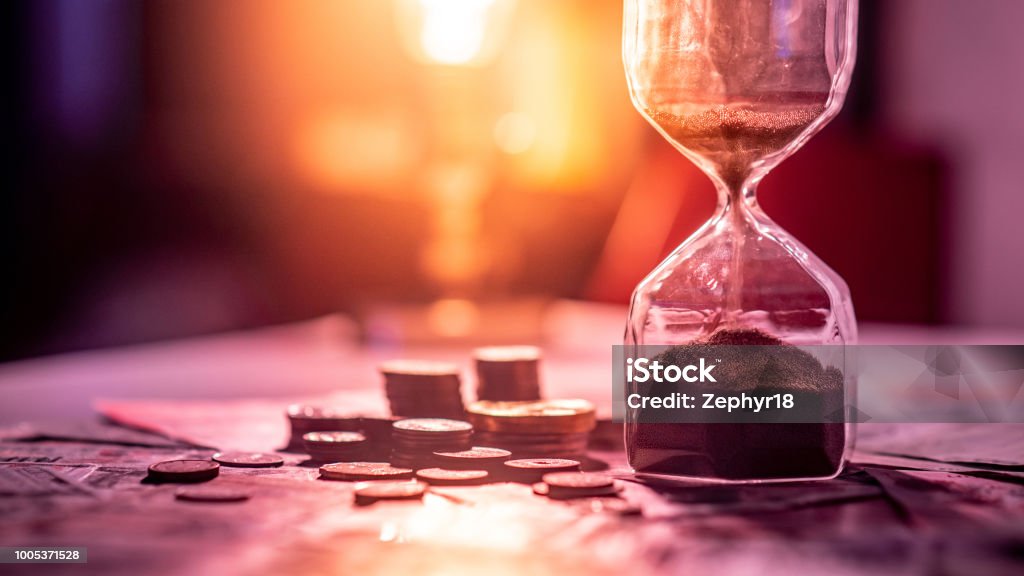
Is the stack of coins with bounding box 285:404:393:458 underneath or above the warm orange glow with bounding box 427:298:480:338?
above

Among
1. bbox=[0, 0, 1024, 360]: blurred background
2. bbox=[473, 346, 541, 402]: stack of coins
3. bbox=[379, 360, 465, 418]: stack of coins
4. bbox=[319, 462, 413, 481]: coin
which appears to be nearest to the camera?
bbox=[319, 462, 413, 481]: coin

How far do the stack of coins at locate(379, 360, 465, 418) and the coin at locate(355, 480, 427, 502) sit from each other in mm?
515

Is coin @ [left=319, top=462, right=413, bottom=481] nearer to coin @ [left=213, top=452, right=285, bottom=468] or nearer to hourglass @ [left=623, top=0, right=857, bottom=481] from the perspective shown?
coin @ [left=213, top=452, right=285, bottom=468]

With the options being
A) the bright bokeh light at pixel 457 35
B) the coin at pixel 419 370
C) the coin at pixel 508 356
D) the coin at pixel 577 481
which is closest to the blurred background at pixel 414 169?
the bright bokeh light at pixel 457 35

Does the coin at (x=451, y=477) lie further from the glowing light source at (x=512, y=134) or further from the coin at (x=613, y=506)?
the glowing light source at (x=512, y=134)

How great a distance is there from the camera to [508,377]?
6.35ft

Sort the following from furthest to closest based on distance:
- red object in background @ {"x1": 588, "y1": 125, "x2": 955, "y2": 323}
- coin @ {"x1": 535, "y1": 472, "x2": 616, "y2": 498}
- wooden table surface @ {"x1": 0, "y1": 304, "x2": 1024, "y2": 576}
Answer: red object in background @ {"x1": 588, "y1": 125, "x2": 955, "y2": 323}, coin @ {"x1": 535, "y1": 472, "x2": 616, "y2": 498}, wooden table surface @ {"x1": 0, "y1": 304, "x2": 1024, "y2": 576}

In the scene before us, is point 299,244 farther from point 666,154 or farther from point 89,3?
point 666,154

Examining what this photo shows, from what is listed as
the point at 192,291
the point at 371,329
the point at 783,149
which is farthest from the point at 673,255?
the point at 192,291

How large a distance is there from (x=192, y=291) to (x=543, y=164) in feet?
7.48

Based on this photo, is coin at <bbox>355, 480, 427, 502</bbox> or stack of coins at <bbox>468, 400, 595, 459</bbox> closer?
coin at <bbox>355, 480, 427, 502</bbox>

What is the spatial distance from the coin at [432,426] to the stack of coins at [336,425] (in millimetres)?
66

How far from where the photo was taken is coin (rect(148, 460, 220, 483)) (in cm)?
137

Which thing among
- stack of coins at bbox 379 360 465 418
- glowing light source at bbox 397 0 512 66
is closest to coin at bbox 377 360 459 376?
stack of coins at bbox 379 360 465 418
